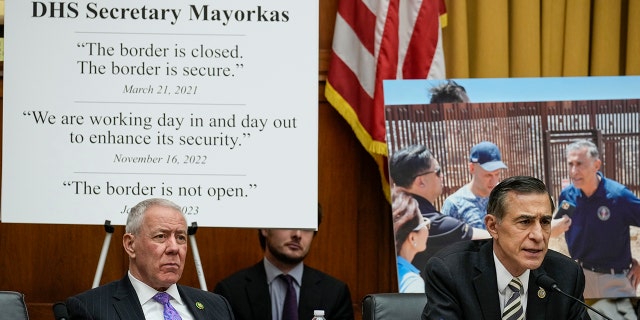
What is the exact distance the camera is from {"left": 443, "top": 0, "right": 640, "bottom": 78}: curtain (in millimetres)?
6156

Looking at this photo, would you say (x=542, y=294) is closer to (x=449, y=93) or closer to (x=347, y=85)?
(x=449, y=93)

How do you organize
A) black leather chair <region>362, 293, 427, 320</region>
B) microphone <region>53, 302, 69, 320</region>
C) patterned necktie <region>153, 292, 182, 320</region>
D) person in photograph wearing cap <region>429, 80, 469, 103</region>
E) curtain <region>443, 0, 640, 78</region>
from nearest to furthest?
microphone <region>53, 302, 69, 320</region>
patterned necktie <region>153, 292, 182, 320</region>
black leather chair <region>362, 293, 427, 320</region>
person in photograph wearing cap <region>429, 80, 469, 103</region>
curtain <region>443, 0, 640, 78</region>

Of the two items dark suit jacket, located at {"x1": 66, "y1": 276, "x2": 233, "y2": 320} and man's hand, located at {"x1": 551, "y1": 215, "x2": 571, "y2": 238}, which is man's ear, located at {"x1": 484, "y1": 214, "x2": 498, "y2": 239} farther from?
man's hand, located at {"x1": 551, "y1": 215, "x2": 571, "y2": 238}

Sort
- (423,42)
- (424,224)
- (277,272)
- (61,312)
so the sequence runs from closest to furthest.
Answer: (61,312), (424,224), (277,272), (423,42)

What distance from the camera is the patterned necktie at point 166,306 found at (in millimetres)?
3734

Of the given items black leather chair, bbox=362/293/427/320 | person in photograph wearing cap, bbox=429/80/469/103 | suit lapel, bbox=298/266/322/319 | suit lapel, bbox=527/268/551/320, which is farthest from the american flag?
suit lapel, bbox=527/268/551/320

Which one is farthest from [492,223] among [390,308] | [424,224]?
[424,224]

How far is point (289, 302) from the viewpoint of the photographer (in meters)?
5.50

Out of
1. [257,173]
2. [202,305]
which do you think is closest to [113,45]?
[257,173]

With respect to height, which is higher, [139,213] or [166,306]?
[139,213]

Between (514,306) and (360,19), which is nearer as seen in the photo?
(514,306)

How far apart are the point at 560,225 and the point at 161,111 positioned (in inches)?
87.8

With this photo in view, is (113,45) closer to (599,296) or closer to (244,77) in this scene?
(244,77)

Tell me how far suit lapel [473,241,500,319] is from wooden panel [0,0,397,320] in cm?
250
